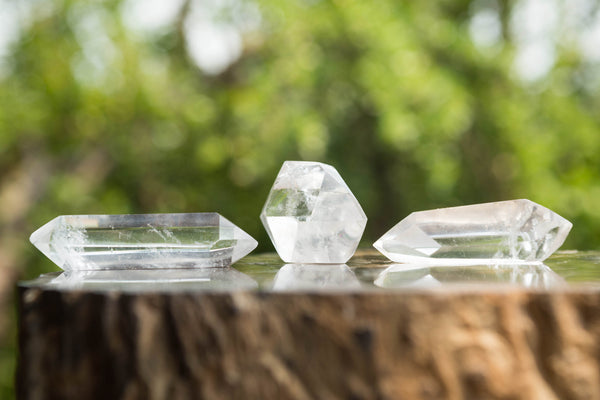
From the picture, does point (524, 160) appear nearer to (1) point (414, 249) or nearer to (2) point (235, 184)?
(2) point (235, 184)

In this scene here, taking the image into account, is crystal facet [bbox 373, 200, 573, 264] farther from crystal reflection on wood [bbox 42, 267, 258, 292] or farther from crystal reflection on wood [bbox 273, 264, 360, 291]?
crystal reflection on wood [bbox 42, 267, 258, 292]

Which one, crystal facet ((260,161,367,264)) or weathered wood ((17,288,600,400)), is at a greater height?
crystal facet ((260,161,367,264))

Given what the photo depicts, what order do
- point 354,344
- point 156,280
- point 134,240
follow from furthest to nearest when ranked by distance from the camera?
point 134,240, point 156,280, point 354,344

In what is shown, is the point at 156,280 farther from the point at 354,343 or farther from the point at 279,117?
the point at 279,117

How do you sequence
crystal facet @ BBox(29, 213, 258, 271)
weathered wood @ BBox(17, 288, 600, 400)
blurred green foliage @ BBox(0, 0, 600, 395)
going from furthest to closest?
blurred green foliage @ BBox(0, 0, 600, 395) → crystal facet @ BBox(29, 213, 258, 271) → weathered wood @ BBox(17, 288, 600, 400)

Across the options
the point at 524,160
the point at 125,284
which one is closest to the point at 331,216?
the point at 125,284

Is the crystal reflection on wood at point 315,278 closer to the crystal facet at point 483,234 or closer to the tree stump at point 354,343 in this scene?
the tree stump at point 354,343

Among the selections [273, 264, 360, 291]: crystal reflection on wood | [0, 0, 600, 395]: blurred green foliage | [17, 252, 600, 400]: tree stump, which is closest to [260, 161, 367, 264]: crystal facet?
[273, 264, 360, 291]: crystal reflection on wood

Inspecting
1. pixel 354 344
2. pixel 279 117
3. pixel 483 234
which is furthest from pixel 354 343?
pixel 279 117
